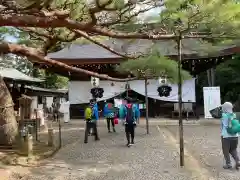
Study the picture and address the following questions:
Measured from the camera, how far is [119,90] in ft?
60.0

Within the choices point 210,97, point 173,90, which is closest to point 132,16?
point 210,97

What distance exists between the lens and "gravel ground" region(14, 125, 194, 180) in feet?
21.5

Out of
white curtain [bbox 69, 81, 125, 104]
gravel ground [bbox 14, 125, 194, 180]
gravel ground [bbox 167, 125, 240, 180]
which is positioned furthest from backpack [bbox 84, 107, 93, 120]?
white curtain [bbox 69, 81, 125, 104]

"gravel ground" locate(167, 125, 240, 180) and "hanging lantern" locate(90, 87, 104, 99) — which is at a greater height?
"hanging lantern" locate(90, 87, 104, 99)

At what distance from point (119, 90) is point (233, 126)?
11.7 meters

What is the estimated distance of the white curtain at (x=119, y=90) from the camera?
1780cm

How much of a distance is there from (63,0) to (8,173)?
3.50 m

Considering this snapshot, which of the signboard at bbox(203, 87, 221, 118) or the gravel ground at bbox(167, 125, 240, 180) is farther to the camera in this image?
the signboard at bbox(203, 87, 221, 118)

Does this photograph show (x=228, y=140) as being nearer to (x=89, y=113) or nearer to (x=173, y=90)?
(x=89, y=113)

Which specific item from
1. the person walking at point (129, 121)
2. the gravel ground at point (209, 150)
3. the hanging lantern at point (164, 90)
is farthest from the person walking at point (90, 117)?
the hanging lantern at point (164, 90)

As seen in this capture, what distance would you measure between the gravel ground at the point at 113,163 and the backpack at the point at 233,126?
3.90 feet

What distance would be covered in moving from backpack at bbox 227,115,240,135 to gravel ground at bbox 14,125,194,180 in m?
1.19

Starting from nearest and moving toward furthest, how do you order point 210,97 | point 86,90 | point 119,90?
point 210,97 → point 119,90 → point 86,90

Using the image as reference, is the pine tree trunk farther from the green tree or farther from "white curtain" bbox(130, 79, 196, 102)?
"white curtain" bbox(130, 79, 196, 102)
